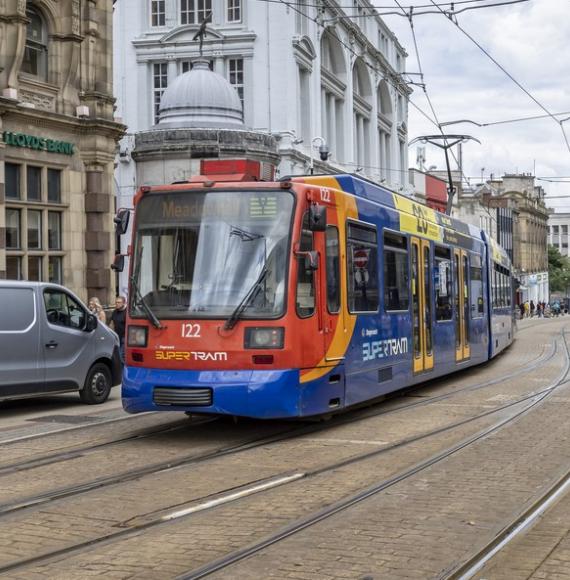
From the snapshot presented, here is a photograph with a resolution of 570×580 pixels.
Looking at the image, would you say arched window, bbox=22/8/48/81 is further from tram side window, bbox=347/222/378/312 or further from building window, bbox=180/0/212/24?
building window, bbox=180/0/212/24

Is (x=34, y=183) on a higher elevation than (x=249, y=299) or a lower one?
higher

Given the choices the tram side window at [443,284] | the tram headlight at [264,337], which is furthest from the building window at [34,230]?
the tram headlight at [264,337]

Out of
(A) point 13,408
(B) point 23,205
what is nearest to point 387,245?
(A) point 13,408

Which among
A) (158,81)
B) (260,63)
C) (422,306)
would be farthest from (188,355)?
(158,81)

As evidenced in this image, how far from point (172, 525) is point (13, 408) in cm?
912

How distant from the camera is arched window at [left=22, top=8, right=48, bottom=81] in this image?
2395cm

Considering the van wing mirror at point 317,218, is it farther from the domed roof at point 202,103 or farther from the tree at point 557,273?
the tree at point 557,273

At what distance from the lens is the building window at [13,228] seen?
2320 cm

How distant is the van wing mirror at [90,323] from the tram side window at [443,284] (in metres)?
5.39

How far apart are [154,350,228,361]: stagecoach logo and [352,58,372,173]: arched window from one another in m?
44.4

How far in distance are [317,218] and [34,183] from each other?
48.0ft

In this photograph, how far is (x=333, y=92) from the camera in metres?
50.2

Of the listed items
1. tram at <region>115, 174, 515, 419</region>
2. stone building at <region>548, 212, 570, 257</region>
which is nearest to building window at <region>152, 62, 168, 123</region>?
tram at <region>115, 174, 515, 419</region>

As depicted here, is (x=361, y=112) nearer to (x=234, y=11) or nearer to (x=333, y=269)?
(x=234, y=11)
